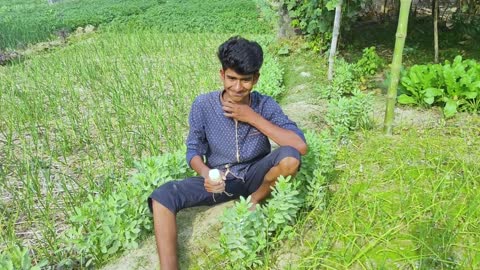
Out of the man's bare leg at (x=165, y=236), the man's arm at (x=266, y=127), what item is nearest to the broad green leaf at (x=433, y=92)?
the man's arm at (x=266, y=127)

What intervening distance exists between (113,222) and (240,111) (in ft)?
3.09

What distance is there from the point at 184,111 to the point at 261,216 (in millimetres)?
2671

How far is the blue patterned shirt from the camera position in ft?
8.14

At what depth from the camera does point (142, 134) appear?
3744 millimetres

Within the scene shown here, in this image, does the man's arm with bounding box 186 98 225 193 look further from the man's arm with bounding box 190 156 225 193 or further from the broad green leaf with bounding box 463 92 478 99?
the broad green leaf with bounding box 463 92 478 99

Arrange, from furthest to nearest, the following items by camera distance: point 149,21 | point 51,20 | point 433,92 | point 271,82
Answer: point 51,20, point 149,21, point 271,82, point 433,92

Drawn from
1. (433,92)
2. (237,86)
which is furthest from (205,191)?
(433,92)

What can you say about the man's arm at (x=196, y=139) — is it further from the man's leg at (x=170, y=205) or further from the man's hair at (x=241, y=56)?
the man's hair at (x=241, y=56)

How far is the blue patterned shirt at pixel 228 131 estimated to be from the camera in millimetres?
2482

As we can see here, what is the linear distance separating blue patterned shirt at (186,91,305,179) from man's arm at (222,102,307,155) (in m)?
0.09

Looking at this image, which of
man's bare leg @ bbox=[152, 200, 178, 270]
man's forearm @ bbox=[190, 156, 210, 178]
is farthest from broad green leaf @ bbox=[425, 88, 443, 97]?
man's bare leg @ bbox=[152, 200, 178, 270]

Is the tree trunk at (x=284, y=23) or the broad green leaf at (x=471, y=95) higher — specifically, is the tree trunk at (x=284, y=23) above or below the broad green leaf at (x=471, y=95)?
above

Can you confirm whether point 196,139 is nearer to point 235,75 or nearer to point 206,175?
point 206,175

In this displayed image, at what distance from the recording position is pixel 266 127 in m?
2.36
